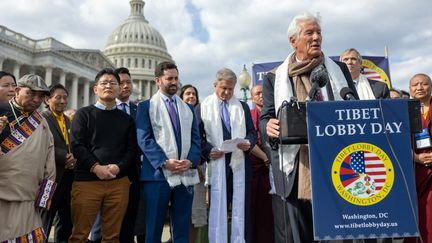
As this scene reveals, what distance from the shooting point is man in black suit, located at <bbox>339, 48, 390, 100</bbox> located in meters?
4.46

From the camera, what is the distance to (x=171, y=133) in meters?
4.48

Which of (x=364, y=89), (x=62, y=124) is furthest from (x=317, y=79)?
(x=62, y=124)

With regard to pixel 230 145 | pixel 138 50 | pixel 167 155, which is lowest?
pixel 167 155

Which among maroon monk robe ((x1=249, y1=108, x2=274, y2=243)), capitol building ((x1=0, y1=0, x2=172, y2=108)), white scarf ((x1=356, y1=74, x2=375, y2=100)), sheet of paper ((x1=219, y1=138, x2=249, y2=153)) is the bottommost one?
maroon monk robe ((x1=249, y1=108, x2=274, y2=243))

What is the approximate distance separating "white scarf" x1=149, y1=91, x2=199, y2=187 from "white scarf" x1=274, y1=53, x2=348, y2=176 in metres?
1.73

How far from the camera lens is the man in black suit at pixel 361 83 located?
4.46 meters

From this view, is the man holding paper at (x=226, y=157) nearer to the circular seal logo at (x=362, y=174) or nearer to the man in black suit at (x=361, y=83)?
the man in black suit at (x=361, y=83)

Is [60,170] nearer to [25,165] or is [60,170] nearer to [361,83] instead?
[25,165]

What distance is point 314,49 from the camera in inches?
112

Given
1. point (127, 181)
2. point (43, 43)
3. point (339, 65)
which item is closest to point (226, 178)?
point (127, 181)

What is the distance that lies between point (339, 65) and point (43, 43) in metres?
58.4

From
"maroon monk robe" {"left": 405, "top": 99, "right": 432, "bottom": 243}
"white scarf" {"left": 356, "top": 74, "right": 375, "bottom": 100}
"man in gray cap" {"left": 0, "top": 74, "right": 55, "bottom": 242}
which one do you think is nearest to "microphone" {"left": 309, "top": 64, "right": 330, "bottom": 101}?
"white scarf" {"left": 356, "top": 74, "right": 375, "bottom": 100}

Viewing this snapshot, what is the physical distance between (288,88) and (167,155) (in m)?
1.91

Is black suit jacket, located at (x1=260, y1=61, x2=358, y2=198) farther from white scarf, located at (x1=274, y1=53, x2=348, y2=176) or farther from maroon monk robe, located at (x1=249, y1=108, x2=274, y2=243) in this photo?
maroon monk robe, located at (x1=249, y1=108, x2=274, y2=243)
